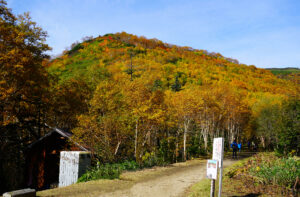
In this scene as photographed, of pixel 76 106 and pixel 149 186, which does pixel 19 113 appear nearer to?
pixel 76 106

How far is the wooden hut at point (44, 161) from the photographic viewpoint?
18.5 m

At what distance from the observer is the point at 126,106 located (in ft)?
56.5

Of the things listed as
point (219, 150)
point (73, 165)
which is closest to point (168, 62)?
point (73, 165)

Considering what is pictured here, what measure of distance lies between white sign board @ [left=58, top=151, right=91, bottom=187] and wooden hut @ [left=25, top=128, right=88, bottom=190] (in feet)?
17.9

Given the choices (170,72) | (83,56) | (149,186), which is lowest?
(149,186)

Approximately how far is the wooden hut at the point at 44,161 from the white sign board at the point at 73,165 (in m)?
5.45

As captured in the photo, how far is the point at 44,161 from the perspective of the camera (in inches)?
735

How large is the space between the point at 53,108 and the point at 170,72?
70.7 meters

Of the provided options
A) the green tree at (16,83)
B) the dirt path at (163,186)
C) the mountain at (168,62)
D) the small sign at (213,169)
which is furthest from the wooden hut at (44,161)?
the mountain at (168,62)

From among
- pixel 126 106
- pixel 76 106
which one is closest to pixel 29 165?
pixel 76 106

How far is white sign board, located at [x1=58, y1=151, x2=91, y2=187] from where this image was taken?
12.6 meters

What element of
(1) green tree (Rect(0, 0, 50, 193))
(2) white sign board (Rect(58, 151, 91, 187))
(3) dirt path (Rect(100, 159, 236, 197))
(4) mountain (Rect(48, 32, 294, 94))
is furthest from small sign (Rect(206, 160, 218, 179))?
(4) mountain (Rect(48, 32, 294, 94))

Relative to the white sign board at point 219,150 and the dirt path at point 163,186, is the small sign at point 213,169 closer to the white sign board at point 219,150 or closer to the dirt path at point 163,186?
the white sign board at point 219,150

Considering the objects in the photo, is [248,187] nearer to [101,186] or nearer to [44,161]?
[101,186]
